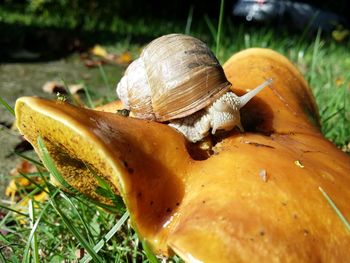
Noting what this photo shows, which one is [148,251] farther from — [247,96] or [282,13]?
[282,13]

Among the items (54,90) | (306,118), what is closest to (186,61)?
(306,118)

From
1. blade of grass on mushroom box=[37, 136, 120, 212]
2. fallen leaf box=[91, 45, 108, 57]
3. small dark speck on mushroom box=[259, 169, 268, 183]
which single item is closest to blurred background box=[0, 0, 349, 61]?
fallen leaf box=[91, 45, 108, 57]

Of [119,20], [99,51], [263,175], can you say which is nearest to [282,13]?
[119,20]

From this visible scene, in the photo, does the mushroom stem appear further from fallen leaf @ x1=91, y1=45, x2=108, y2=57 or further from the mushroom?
fallen leaf @ x1=91, y1=45, x2=108, y2=57

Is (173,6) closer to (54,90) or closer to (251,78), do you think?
(54,90)

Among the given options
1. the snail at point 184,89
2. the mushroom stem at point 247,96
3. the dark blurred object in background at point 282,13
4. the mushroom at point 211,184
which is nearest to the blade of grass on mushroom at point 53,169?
the mushroom at point 211,184
